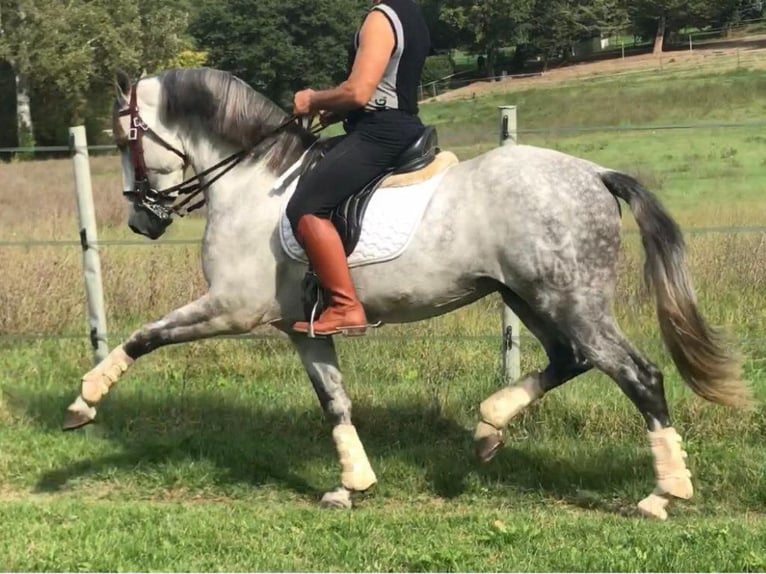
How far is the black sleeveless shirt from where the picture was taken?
457cm

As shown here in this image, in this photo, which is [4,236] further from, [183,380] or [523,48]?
[523,48]

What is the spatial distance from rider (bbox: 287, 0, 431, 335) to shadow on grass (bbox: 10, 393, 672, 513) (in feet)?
4.05

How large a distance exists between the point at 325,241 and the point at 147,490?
194 centimetres

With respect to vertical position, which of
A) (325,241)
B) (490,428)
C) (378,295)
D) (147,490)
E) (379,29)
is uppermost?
(379,29)

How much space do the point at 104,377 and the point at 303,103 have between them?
1779 mm

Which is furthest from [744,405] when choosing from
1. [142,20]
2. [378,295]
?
[142,20]

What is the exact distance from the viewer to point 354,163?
4.65 meters

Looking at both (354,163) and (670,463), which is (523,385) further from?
(354,163)

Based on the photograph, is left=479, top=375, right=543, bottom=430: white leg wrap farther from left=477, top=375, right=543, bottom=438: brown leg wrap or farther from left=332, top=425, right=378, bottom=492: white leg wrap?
left=332, top=425, right=378, bottom=492: white leg wrap

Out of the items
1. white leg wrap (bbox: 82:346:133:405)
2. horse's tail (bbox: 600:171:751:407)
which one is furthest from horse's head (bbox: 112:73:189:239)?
horse's tail (bbox: 600:171:751:407)

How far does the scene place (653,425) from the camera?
462 cm

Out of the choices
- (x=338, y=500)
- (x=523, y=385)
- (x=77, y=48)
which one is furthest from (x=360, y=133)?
(x=77, y=48)

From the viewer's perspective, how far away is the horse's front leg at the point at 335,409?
16.3ft

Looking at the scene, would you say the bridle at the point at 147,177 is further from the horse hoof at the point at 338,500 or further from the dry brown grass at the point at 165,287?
the dry brown grass at the point at 165,287
